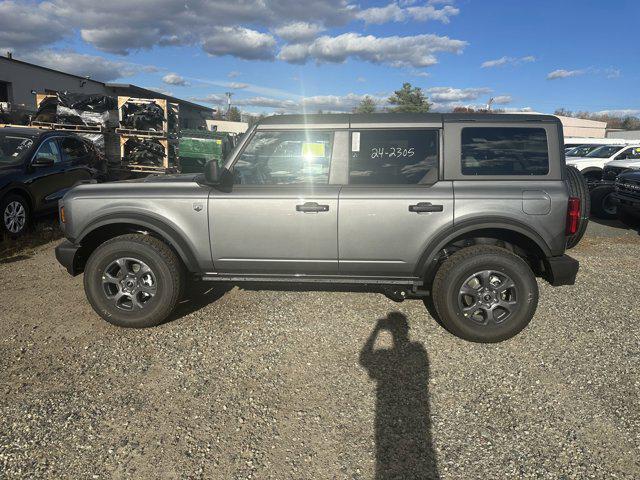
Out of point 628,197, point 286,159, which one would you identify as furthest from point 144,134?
point 628,197

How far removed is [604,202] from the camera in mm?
10234

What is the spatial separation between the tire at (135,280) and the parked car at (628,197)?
28.1 feet

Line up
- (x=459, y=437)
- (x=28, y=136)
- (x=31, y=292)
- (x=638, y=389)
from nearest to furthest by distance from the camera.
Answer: (x=459, y=437), (x=638, y=389), (x=31, y=292), (x=28, y=136)

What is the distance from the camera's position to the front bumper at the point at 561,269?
361 centimetres

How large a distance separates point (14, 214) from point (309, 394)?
A: 5.98m

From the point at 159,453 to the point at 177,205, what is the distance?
6.73ft

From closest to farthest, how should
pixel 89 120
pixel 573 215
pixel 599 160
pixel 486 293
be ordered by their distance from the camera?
1. pixel 573 215
2. pixel 486 293
3. pixel 89 120
4. pixel 599 160

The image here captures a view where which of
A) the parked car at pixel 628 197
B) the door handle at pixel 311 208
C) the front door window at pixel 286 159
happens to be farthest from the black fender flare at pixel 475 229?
the parked car at pixel 628 197

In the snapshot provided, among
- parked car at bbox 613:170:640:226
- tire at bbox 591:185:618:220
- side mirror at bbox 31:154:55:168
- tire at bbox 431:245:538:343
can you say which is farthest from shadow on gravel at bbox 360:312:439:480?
tire at bbox 591:185:618:220

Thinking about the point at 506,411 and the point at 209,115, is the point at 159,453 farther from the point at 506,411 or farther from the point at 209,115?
the point at 209,115

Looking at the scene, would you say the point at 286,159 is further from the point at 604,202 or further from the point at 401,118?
the point at 604,202

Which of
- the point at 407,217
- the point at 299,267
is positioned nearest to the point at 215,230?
the point at 299,267

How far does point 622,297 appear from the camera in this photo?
492cm

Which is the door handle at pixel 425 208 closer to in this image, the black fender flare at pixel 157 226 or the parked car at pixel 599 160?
the black fender flare at pixel 157 226
